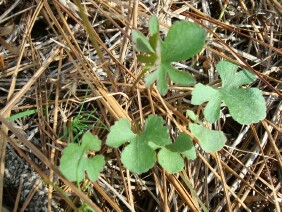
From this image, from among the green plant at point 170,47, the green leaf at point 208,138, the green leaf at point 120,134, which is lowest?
the green leaf at point 208,138

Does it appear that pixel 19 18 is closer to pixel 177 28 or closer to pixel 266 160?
pixel 177 28

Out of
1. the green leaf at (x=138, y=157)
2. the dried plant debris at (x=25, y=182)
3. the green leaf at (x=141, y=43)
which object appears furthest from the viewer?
the dried plant debris at (x=25, y=182)

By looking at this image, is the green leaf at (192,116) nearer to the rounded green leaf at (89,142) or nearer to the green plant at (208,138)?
the green plant at (208,138)

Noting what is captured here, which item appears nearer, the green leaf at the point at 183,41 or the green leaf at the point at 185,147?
the green leaf at the point at 183,41

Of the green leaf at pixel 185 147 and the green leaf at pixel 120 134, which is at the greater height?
the green leaf at pixel 120 134

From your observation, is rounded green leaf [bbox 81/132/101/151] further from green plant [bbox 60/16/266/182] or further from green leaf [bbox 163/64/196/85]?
green leaf [bbox 163/64/196/85]

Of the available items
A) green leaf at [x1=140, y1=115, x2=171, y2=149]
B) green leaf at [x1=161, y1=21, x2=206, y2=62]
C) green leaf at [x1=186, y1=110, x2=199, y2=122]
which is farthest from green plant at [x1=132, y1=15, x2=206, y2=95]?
green leaf at [x1=186, y1=110, x2=199, y2=122]

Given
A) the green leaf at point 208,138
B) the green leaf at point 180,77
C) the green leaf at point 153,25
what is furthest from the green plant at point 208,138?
the green leaf at point 153,25
